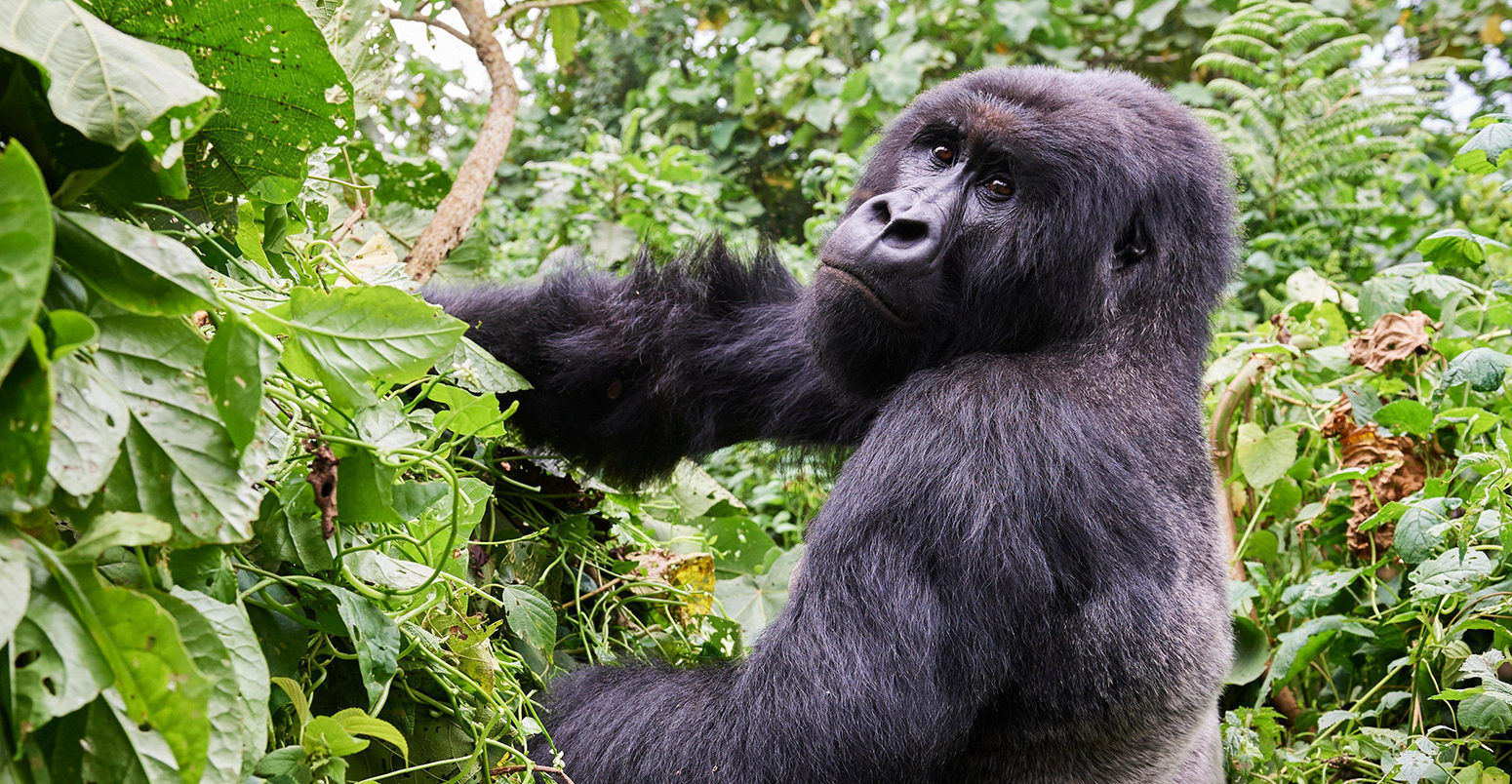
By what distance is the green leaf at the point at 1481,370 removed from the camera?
234 cm

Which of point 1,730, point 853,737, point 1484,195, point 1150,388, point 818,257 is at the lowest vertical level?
point 1484,195

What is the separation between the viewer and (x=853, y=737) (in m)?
1.90

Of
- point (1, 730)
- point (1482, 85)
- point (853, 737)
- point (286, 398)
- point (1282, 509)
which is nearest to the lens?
point (1, 730)

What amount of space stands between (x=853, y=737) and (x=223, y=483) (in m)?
1.14

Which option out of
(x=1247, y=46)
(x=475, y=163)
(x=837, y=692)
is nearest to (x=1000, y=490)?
(x=837, y=692)

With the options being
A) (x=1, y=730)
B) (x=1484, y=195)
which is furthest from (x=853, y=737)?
(x=1484, y=195)

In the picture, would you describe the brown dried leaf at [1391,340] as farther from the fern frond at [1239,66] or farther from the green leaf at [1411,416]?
the fern frond at [1239,66]

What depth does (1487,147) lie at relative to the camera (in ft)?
7.35

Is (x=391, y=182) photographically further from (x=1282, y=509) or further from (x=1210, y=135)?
(x=1282, y=509)

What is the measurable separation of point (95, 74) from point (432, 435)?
65 cm

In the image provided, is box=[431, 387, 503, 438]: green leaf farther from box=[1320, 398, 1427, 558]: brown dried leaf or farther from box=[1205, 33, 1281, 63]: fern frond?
box=[1205, 33, 1281, 63]: fern frond

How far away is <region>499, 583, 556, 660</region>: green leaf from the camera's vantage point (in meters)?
1.90

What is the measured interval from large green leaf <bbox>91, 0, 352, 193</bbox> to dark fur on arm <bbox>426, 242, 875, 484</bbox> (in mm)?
1239

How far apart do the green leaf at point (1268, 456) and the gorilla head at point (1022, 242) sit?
726 mm
